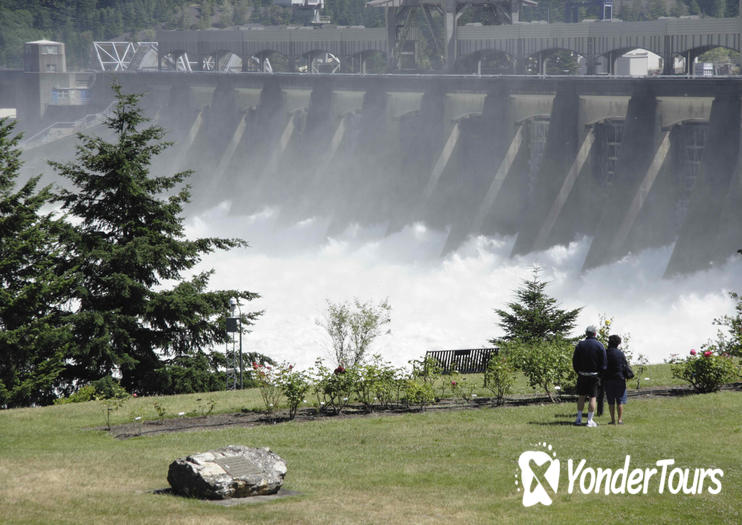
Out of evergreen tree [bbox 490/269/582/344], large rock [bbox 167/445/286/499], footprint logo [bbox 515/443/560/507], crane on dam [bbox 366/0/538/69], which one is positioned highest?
crane on dam [bbox 366/0/538/69]

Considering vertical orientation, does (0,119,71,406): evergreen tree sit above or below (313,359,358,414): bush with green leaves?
above

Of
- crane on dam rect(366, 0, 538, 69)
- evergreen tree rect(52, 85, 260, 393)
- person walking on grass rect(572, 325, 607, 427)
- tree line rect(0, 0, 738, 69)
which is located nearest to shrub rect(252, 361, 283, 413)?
evergreen tree rect(52, 85, 260, 393)

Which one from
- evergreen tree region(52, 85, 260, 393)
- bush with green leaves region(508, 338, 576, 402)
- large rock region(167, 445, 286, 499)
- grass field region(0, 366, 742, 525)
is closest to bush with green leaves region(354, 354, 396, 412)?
grass field region(0, 366, 742, 525)

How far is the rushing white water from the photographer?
45.0 metres

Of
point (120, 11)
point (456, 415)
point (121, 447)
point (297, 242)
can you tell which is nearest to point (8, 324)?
point (121, 447)

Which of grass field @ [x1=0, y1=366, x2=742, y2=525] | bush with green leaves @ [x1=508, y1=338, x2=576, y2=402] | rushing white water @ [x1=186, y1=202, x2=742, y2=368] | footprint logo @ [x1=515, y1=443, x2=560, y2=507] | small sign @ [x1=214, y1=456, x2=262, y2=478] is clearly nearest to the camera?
grass field @ [x1=0, y1=366, x2=742, y2=525]

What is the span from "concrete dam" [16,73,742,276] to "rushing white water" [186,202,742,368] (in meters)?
1.09

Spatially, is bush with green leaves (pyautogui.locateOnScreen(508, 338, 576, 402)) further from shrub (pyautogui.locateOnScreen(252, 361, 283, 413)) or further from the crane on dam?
the crane on dam

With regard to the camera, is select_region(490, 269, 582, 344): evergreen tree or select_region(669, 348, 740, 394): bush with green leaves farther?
select_region(490, 269, 582, 344): evergreen tree

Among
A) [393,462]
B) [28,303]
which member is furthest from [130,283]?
[393,462]

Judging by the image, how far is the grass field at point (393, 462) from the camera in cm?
1278

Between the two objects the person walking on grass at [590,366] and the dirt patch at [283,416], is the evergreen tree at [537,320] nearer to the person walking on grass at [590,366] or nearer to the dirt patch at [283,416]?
the dirt patch at [283,416]

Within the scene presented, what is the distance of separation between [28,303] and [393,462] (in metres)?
14.5

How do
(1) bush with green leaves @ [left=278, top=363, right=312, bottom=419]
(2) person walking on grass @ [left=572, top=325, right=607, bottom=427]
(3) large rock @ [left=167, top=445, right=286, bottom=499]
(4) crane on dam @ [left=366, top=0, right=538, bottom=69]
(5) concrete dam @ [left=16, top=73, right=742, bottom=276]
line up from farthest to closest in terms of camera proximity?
(4) crane on dam @ [left=366, top=0, right=538, bottom=69], (5) concrete dam @ [left=16, top=73, right=742, bottom=276], (1) bush with green leaves @ [left=278, top=363, right=312, bottom=419], (2) person walking on grass @ [left=572, top=325, right=607, bottom=427], (3) large rock @ [left=167, top=445, right=286, bottom=499]
